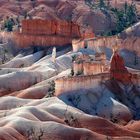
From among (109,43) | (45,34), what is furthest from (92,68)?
(45,34)

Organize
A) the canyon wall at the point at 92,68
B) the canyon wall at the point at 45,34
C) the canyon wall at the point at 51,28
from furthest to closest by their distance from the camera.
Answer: the canyon wall at the point at 51,28 < the canyon wall at the point at 45,34 < the canyon wall at the point at 92,68

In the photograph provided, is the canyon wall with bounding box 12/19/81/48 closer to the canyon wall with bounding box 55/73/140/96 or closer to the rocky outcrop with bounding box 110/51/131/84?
the rocky outcrop with bounding box 110/51/131/84

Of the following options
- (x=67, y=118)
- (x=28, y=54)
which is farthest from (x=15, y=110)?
(x=28, y=54)

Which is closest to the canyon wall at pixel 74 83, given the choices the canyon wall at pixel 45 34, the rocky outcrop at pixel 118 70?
the rocky outcrop at pixel 118 70

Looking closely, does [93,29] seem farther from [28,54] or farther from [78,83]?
[78,83]

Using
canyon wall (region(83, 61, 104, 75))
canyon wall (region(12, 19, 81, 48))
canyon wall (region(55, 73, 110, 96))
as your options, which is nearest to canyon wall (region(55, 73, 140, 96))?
canyon wall (region(55, 73, 110, 96))

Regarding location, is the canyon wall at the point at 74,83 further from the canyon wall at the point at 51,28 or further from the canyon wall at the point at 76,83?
the canyon wall at the point at 51,28
